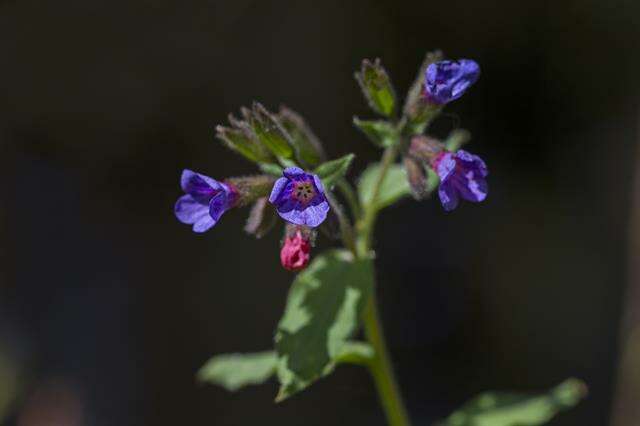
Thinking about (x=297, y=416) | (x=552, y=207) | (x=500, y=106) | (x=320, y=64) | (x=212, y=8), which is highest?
(x=212, y=8)

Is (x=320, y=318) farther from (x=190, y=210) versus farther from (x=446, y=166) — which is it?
(x=446, y=166)

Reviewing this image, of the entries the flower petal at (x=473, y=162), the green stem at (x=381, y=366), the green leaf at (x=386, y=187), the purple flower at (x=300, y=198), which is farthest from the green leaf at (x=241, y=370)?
the flower petal at (x=473, y=162)

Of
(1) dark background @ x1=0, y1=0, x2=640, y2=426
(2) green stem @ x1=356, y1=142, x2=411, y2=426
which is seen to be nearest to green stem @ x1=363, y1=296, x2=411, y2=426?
(2) green stem @ x1=356, y1=142, x2=411, y2=426

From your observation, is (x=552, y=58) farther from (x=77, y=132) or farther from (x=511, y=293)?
(x=77, y=132)

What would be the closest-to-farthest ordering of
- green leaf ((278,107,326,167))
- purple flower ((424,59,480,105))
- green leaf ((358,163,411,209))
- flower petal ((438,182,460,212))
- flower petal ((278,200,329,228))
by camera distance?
flower petal ((278,200,329,228)) < flower petal ((438,182,460,212)) < purple flower ((424,59,480,105)) < green leaf ((278,107,326,167)) < green leaf ((358,163,411,209))

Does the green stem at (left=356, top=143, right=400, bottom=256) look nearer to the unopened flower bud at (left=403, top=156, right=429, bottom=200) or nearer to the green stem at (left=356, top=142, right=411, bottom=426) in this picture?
the green stem at (left=356, top=142, right=411, bottom=426)

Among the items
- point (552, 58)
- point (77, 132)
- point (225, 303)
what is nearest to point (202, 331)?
point (225, 303)

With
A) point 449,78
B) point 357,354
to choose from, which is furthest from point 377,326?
point 449,78
